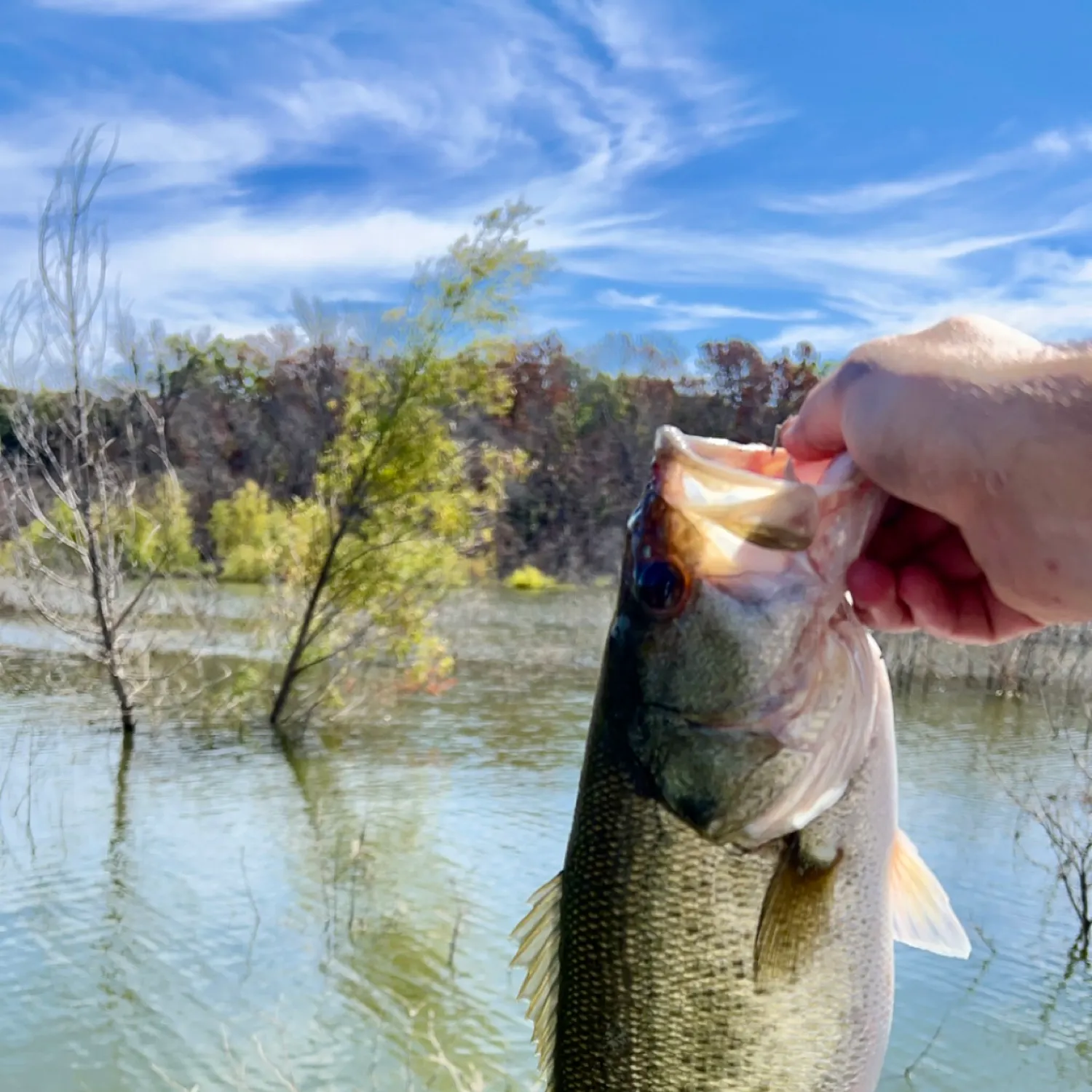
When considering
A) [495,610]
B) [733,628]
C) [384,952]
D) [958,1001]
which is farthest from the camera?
[495,610]

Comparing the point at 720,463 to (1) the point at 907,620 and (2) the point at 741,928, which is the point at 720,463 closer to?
(1) the point at 907,620

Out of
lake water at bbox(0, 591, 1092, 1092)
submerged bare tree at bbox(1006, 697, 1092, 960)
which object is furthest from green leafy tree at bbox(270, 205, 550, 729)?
submerged bare tree at bbox(1006, 697, 1092, 960)

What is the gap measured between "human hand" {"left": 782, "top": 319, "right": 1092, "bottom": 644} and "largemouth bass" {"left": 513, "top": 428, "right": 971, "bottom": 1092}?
96mm

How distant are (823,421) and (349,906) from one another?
292 inches

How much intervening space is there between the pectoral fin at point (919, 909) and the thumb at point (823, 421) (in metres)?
0.63

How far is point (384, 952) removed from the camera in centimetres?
742

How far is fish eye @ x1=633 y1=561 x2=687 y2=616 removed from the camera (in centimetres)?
160

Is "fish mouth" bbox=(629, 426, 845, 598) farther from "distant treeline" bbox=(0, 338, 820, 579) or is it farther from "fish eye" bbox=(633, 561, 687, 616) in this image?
"distant treeline" bbox=(0, 338, 820, 579)

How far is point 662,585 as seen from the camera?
1603mm

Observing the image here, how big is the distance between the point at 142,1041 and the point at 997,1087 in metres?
4.76

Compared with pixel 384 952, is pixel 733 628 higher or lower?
higher

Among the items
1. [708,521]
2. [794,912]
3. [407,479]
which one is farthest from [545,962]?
[407,479]

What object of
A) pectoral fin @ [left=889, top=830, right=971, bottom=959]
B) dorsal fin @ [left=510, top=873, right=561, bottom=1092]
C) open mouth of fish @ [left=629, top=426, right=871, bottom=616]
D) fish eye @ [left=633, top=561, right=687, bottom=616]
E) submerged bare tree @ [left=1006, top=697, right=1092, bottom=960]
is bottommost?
submerged bare tree @ [left=1006, top=697, right=1092, bottom=960]

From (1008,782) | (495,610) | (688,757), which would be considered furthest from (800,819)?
(495,610)
